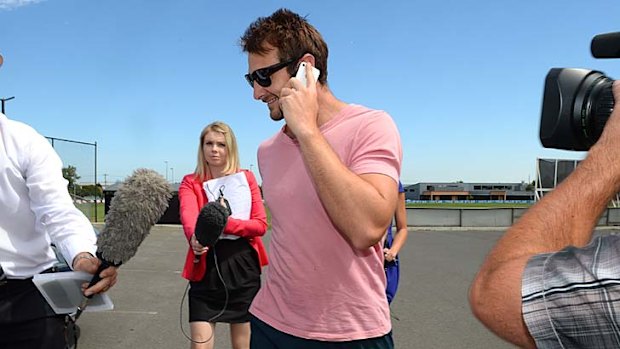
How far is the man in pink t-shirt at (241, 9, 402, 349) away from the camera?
1.70m

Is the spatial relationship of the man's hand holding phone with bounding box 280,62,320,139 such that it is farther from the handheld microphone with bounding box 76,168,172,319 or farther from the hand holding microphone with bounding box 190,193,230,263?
the hand holding microphone with bounding box 190,193,230,263

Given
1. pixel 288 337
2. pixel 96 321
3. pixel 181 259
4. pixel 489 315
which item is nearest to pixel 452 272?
pixel 181 259

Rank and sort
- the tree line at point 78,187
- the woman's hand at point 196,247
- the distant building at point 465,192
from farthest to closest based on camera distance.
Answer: the distant building at point 465,192 < the tree line at point 78,187 < the woman's hand at point 196,247

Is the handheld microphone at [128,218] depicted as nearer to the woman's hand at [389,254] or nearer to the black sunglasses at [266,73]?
the black sunglasses at [266,73]

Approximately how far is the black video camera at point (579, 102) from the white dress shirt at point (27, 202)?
1697 millimetres

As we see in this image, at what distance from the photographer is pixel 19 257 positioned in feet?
7.11

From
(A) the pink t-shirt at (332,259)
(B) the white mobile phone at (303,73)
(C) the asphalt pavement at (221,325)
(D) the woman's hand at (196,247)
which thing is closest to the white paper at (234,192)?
(D) the woman's hand at (196,247)

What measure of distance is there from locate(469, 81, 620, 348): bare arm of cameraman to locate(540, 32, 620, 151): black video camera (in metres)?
0.08

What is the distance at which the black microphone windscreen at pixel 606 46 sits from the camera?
3.90 feet

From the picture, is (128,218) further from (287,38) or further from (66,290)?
(287,38)

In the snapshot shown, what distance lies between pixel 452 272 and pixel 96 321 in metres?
5.59

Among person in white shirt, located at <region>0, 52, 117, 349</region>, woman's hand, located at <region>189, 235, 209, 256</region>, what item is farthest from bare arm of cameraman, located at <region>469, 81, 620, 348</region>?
woman's hand, located at <region>189, 235, 209, 256</region>

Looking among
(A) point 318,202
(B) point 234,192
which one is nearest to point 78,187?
(B) point 234,192

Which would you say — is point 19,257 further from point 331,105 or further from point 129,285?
point 129,285
